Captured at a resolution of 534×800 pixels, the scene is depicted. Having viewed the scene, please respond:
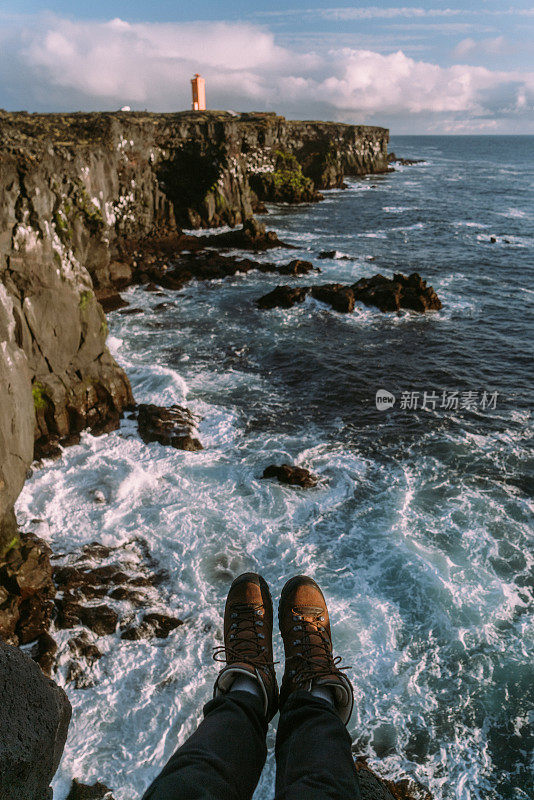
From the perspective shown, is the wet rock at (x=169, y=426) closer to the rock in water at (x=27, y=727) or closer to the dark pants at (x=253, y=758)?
the dark pants at (x=253, y=758)

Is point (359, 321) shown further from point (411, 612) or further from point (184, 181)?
point (184, 181)

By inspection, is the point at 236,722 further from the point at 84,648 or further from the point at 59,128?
the point at 59,128

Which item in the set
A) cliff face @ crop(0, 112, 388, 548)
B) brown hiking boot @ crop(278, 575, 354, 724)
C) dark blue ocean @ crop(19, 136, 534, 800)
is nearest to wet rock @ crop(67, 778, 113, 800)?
dark blue ocean @ crop(19, 136, 534, 800)

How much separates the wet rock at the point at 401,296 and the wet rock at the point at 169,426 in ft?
48.2

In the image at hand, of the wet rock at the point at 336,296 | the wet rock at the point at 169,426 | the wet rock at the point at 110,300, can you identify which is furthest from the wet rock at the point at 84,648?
the wet rock at the point at 336,296

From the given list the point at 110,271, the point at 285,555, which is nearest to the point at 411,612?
the point at 285,555

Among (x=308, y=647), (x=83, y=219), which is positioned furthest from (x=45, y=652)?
(x=83, y=219)

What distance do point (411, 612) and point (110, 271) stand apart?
2520cm

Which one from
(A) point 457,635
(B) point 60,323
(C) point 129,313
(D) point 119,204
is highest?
A: (D) point 119,204

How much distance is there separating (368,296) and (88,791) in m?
23.9

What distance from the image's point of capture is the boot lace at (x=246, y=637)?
197 inches

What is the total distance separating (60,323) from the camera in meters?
14.0

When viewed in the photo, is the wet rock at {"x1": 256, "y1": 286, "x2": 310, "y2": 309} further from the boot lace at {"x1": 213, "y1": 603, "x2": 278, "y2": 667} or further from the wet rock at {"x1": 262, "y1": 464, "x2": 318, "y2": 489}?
the boot lace at {"x1": 213, "y1": 603, "x2": 278, "y2": 667}

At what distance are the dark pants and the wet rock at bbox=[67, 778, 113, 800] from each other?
317 centimetres
